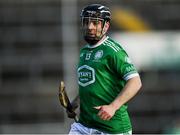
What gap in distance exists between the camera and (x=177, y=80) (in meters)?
Result: 20.2

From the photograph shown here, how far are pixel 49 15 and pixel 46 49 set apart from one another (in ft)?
2.61

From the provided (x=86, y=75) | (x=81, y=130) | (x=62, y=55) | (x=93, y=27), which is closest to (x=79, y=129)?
(x=81, y=130)

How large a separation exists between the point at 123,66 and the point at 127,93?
294 mm

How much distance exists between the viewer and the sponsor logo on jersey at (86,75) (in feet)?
24.8

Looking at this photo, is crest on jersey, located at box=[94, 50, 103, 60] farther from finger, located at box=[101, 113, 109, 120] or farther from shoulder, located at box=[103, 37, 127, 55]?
finger, located at box=[101, 113, 109, 120]

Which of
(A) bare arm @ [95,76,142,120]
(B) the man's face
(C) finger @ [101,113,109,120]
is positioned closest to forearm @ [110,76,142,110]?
(A) bare arm @ [95,76,142,120]

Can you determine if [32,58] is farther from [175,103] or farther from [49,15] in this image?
[175,103]

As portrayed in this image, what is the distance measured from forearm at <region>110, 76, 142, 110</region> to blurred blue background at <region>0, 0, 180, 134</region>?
12345 millimetres

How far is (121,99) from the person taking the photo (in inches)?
282

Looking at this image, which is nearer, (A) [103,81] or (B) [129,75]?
(B) [129,75]

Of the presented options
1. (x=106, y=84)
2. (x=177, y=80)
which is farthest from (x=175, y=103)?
(x=106, y=84)

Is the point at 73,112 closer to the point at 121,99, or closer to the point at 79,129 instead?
the point at 79,129

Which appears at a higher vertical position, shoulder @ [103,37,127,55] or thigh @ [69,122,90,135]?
shoulder @ [103,37,127,55]

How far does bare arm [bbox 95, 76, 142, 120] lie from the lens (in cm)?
700
